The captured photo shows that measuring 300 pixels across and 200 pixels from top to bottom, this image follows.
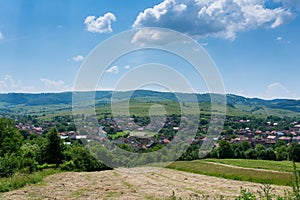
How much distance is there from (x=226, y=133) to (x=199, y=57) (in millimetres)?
67310

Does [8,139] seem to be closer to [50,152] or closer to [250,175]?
[50,152]

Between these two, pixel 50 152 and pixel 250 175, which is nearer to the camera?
pixel 250 175

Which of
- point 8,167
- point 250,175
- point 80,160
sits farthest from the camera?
point 80,160

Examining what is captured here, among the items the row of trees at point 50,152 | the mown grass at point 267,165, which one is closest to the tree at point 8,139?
the row of trees at point 50,152

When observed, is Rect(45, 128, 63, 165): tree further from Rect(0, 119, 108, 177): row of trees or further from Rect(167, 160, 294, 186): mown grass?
Rect(167, 160, 294, 186): mown grass

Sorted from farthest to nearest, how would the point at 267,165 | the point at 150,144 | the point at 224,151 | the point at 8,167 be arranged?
the point at 224,151 < the point at 267,165 < the point at 150,144 < the point at 8,167

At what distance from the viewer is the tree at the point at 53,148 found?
1106 inches

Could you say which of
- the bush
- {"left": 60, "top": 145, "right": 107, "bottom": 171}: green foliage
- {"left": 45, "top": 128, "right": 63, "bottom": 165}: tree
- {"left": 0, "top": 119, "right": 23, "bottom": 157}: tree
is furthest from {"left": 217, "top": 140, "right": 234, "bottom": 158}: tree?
the bush

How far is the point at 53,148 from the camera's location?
92.7ft

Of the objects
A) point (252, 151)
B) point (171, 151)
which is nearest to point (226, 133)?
point (252, 151)

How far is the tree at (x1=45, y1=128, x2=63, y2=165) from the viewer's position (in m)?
28.1

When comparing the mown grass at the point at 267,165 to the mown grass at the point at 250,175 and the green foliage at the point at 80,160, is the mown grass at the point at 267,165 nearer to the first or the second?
the mown grass at the point at 250,175

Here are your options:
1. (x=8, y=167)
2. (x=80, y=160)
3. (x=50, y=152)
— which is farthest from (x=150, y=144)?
(x=8, y=167)

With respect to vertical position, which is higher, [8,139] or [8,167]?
[8,139]
